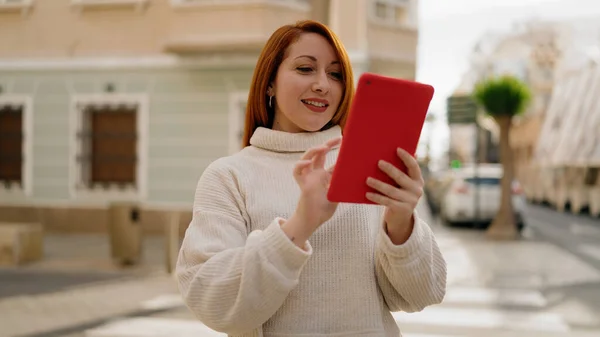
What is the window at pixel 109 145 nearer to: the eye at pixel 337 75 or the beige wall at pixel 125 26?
the beige wall at pixel 125 26

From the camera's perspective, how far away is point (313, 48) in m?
2.00

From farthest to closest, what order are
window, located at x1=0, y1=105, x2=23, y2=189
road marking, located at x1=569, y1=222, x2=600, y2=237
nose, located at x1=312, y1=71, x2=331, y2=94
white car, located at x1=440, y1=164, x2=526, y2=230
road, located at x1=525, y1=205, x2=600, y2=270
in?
white car, located at x1=440, y1=164, x2=526, y2=230
road marking, located at x1=569, y1=222, x2=600, y2=237
window, located at x1=0, y1=105, x2=23, y2=189
road, located at x1=525, y1=205, x2=600, y2=270
nose, located at x1=312, y1=71, x2=331, y2=94

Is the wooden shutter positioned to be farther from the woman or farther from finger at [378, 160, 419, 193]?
finger at [378, 160, 419, 193]

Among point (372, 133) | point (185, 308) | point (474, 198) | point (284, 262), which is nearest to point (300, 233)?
point (284, 262)

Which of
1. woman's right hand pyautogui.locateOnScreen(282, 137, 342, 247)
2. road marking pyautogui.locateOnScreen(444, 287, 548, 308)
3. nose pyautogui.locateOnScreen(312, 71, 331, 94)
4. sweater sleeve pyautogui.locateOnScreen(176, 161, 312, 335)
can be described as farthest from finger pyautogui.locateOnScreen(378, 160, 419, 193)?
road marking pyautogui.locateOnScreen(444, 287, 548, 308)

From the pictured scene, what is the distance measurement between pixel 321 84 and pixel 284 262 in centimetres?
52

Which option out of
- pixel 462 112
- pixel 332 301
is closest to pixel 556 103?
pixel 462 112

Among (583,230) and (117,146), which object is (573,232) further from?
(117,146)

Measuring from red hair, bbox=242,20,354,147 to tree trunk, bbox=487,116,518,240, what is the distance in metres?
14.7

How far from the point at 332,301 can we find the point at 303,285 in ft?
0.28

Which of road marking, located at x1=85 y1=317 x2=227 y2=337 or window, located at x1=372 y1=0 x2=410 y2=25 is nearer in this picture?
road marking, located at x1=85 y1=317 x2=227 y2=337

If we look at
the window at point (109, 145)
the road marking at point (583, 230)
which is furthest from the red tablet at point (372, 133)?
the road marking at point (583, 230)

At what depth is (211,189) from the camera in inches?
77.1

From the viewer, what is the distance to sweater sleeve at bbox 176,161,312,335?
1.72 meters
